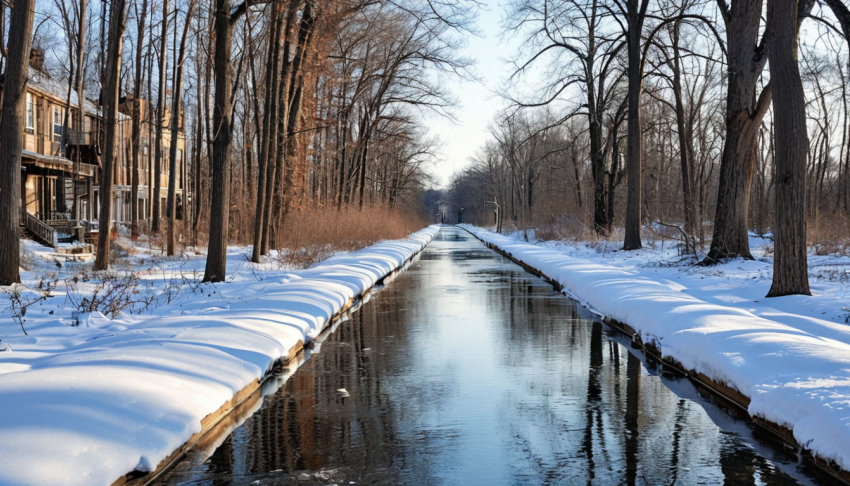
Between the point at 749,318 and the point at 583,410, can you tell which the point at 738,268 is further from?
the point at 583,410

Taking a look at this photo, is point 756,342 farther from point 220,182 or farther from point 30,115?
point 30,115

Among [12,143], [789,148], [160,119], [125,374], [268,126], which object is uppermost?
[160,119]

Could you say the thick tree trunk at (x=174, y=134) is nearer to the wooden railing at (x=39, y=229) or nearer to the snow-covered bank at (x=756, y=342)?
the wooden railing at (x=39, y=229)

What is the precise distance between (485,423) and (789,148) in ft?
28.6

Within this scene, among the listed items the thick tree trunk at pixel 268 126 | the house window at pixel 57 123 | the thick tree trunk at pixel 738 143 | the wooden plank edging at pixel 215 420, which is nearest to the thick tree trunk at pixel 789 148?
the thick tree trunk at pixel 738 143

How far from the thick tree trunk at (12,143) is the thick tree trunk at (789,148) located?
13.0m

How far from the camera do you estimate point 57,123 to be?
37875mm

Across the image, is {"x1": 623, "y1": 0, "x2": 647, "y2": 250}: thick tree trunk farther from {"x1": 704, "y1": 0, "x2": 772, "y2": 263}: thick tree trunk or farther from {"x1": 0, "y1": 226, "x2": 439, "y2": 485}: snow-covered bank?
{"x1": 0, "y1": 226, "x2": 439, "y2": 485}: snow-covered bank

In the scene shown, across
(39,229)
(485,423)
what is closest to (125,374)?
(485,423)

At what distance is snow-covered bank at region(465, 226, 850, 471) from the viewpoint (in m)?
5.91

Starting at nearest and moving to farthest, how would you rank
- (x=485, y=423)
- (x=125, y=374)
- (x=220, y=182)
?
(x=485, y=423) → (x=125, y=374) → (x=220, y=182)

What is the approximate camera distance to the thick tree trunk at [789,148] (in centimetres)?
1262

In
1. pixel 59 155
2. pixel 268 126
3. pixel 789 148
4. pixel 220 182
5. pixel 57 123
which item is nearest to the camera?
pixel 789 148

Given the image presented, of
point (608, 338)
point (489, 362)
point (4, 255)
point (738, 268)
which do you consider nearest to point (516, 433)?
point (489, 362)
